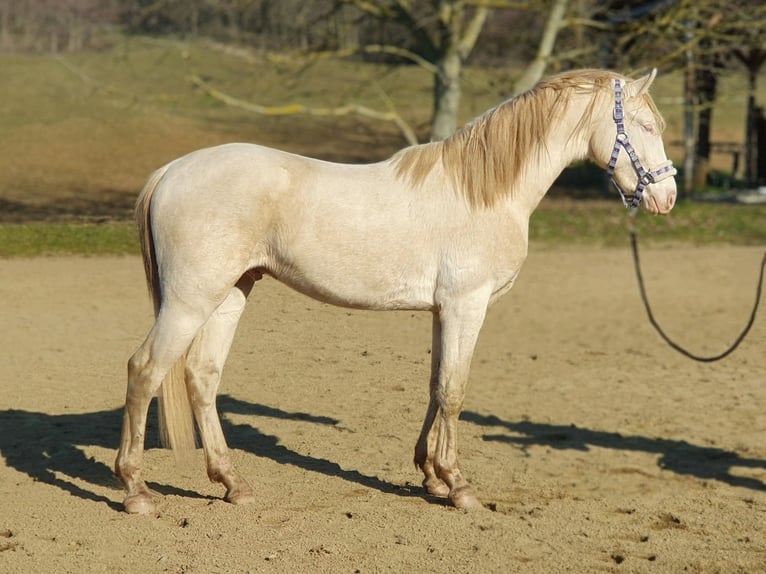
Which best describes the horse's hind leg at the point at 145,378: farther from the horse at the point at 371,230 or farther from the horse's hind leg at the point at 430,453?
the horse's hind leg at the point at 430,453

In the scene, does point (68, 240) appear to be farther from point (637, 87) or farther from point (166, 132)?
point (166, 132)

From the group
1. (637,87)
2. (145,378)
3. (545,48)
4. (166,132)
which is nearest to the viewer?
(145,378)

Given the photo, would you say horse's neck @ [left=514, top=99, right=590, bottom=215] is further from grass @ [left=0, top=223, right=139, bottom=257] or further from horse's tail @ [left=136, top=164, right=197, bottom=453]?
grass @ [left=0, top=223, right=139, bottom=257]

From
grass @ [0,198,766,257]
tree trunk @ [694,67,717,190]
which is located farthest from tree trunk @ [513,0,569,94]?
tree trunk @ [694,67,717,190]

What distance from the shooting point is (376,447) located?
18.1 ft

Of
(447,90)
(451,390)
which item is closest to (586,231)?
(447,90)

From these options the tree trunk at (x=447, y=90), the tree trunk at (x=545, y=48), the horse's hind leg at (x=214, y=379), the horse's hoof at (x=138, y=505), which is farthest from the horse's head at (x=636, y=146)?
the tree trunk at (x=447, y=90)

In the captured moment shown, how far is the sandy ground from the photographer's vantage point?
4023 millimetres

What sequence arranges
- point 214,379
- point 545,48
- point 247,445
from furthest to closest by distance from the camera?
point 545,48
point 247,445
point 214,379

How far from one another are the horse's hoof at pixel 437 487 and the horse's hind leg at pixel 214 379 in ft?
2.77

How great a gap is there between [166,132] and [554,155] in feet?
62.4

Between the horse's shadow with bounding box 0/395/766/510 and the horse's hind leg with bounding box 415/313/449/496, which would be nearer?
the horse's hind leg with bounding box 415/313/449/496

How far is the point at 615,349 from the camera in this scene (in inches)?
334

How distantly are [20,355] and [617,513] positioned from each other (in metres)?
4.08
